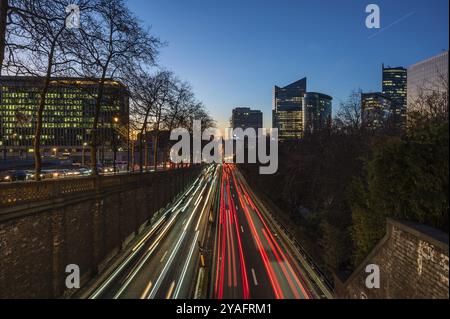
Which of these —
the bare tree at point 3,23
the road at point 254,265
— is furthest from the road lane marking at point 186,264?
the bare tree at point 3,23

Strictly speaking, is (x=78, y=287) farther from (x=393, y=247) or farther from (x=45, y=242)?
(x=393, y=247)

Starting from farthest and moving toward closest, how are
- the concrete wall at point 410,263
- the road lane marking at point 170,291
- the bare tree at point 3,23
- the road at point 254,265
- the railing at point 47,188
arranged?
the road at point 254,265 → the road lane marking at point 170,291 → the bare tree at point 3,23 → the railing at point 47,188 → the concrete wall at point 410,263

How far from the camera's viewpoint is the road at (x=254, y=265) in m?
15.8

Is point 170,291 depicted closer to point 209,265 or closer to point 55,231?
point 209,265

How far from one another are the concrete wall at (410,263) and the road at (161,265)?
933 cm

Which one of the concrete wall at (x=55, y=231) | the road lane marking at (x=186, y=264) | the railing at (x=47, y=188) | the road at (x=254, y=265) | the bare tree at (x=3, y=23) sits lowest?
the road lane marking at (x=186, y=264)

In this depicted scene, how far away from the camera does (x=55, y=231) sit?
13570 mm

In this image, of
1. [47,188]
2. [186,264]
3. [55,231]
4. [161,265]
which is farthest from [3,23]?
[186,264]

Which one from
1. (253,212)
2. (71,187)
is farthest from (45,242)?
(253,212)

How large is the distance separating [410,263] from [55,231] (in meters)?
13.4

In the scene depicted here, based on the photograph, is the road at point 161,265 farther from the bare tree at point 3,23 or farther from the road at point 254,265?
the bare tree at point 3,23

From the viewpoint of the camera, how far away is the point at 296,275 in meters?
17.7

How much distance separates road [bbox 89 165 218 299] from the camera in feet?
52.6
